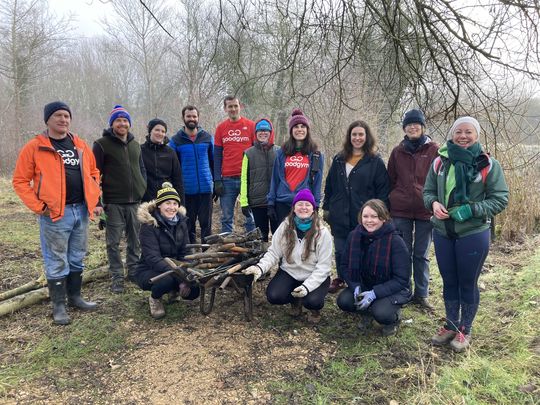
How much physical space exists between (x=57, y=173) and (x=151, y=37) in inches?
860

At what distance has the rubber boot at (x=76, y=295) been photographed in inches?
159

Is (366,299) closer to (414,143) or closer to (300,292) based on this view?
(300,292)

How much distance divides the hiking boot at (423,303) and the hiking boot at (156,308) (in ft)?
8.51

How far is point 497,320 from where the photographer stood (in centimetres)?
388

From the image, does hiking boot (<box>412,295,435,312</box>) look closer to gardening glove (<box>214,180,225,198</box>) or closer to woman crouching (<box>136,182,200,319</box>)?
woman crouching (<box>136,182,200,319</box>)

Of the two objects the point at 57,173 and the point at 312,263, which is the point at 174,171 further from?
the point at 312,263

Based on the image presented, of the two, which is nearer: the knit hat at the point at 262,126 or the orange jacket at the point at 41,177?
the orange jacket at the point at 41,177

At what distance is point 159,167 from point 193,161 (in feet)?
1.66

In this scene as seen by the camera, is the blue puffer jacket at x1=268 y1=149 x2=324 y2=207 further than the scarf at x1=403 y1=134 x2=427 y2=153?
Yes

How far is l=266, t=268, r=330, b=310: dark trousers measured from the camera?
370cm

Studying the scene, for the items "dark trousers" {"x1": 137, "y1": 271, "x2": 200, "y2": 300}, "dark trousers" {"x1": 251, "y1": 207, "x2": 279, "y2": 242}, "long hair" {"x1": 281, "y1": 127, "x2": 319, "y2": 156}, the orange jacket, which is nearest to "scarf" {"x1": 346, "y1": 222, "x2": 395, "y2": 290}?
"long hair" {"x1": 281, "y1": 127, "x2": 319, "y2": 156}

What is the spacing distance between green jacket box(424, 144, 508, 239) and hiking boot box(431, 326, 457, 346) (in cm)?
86

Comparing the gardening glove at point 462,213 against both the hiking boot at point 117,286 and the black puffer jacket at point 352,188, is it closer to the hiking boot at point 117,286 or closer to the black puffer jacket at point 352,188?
the black puffer jacket at point 352,188

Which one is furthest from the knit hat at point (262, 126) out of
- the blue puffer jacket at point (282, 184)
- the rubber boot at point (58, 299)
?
the rubber boot at point (58, 299)
